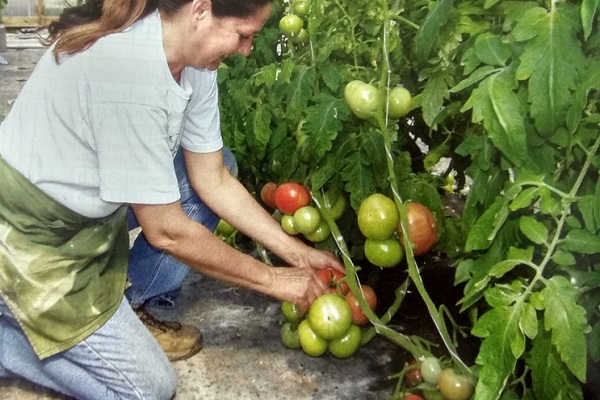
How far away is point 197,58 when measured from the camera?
51.8 inches

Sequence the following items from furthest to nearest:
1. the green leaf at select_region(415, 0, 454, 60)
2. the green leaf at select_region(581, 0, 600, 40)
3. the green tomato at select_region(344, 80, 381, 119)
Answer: the green tomato at select_region(344, 80, 381, 119)
the green leaf at select_region(415, 0, 454, 60)
the green leaf at select_region(581, 0, 600, 40)

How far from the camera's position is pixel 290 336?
1.72 metres

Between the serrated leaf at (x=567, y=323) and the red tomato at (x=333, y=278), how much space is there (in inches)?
26.2

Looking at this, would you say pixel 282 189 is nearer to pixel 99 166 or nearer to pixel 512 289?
pixel 99 166

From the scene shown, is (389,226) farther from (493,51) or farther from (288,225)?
(493,51)

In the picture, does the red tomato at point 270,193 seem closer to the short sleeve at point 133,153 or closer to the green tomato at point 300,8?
the green tomato at point 300,8

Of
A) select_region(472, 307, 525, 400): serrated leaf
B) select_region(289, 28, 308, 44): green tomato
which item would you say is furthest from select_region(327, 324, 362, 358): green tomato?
select_region(289, 28, 308, 44): green tomato

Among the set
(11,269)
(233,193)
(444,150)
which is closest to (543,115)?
(444,150)

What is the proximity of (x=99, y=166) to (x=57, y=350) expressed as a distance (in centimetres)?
39

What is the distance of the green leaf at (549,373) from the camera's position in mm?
1107

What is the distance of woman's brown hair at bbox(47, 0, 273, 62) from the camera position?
123 cm

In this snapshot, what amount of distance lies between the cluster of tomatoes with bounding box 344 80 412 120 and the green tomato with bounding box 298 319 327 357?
1.60ft

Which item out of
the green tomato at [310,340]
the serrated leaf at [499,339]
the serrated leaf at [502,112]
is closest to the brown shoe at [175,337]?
the green tomato at [310,340]

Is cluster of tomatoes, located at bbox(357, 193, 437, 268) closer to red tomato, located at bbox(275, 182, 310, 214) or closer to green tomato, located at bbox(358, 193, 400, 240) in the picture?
green tomato, located at bbox(358, 193, 400, 240)
